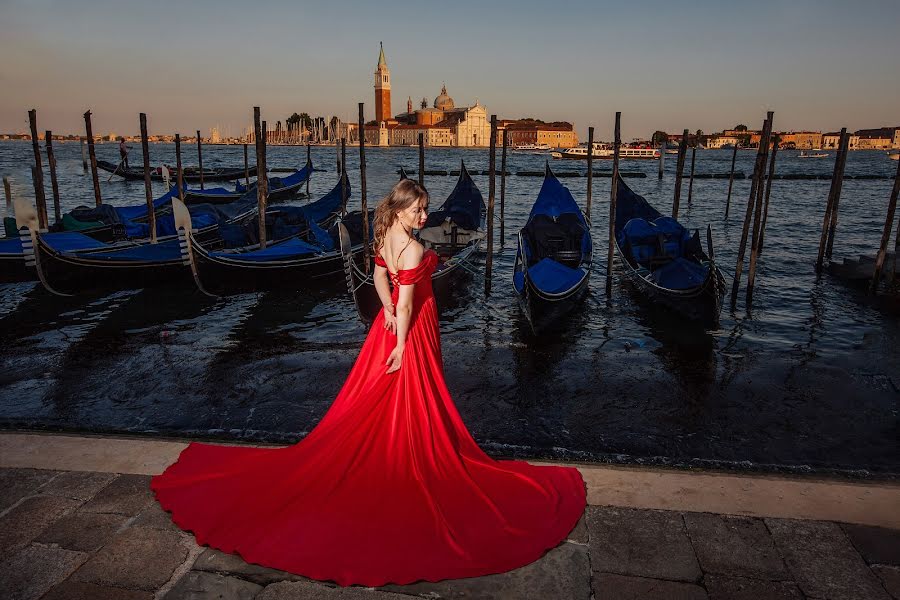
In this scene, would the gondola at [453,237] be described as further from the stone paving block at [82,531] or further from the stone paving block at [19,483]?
the stone paving block at [82,531]

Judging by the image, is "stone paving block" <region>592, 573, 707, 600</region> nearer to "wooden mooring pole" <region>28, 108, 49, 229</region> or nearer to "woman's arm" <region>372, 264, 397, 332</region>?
"woman's arm" <region>372, 264, 397, 332</region>

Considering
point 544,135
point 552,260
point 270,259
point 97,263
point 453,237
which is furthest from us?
point 544,135

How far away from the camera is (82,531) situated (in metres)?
2.47

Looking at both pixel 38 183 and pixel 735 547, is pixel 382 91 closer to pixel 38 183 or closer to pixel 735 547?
pixel 38 183

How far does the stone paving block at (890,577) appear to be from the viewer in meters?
2.17

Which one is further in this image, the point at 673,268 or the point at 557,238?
the point at 557,238

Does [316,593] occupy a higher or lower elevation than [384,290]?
lower

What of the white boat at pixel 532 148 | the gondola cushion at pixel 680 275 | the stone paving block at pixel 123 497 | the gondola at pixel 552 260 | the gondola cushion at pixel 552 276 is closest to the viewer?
the stone paving block at pixel 123 497

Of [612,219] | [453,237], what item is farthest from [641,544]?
[453,237]

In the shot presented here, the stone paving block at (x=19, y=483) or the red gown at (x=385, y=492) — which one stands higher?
the red gown at (x=385, y=492)

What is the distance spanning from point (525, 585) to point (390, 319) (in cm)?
120

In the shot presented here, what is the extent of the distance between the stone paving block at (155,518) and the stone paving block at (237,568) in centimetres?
28

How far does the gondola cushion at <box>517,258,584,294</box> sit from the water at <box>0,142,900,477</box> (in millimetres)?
560

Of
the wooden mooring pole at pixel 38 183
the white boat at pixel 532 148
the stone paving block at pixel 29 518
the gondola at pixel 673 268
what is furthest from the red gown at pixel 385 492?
the white boat at pixel 532 148
